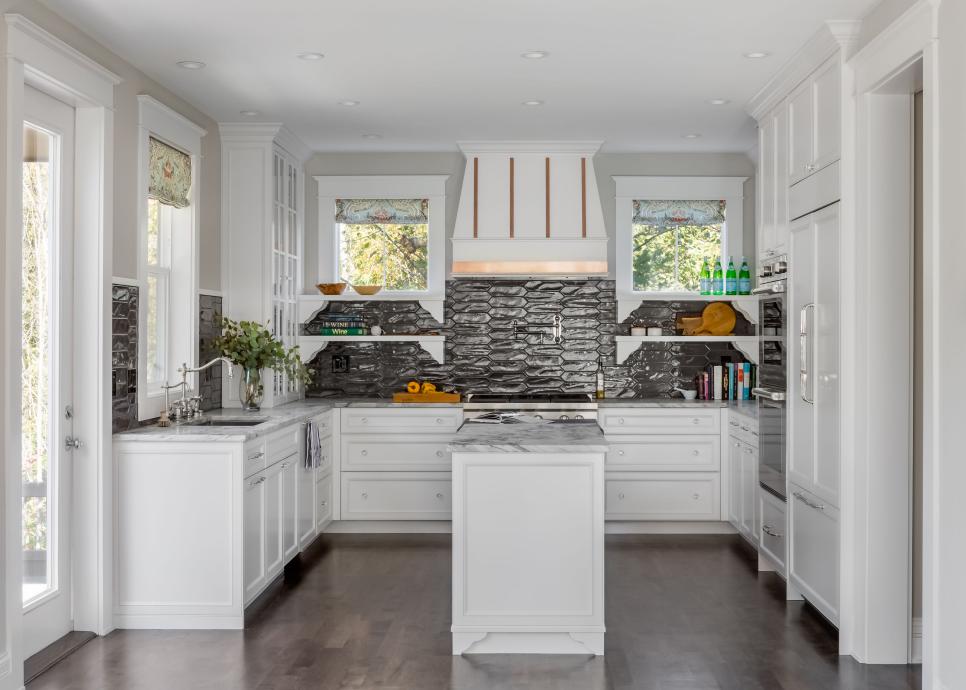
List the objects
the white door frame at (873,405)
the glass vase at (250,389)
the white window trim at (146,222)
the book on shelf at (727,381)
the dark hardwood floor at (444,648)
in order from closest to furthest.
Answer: the dark hardwood floor at (444,648)
the white door frame at (873,405)
the white window trim at (146,222)
the glass vase at (250,389)
the book on shelf at (727,381)

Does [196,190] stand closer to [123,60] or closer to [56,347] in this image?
[123,60]

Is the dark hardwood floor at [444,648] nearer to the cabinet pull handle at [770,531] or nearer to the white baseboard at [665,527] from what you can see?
the cabinet pull handle at [770,531]

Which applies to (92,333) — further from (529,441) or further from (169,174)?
(529,441)

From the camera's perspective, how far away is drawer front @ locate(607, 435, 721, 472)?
607 centimetres

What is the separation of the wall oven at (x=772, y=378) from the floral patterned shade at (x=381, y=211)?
277 cm

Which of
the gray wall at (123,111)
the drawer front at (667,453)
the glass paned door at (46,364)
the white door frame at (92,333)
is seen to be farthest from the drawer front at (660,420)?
the glass paned door at (46,364)

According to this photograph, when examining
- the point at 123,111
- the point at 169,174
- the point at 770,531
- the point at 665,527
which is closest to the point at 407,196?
the point at 169,174

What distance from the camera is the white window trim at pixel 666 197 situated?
6.65 meters

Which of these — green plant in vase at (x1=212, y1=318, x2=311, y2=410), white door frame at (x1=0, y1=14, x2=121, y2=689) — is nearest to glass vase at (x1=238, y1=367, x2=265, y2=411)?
green plant in vase at (x1=212, y1=318, x2=311, y2=410)

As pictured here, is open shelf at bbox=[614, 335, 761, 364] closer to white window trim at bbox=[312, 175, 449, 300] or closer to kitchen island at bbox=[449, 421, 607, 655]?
white window trim at bbox=[312, 175, 449, 300]

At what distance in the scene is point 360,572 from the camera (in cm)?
511

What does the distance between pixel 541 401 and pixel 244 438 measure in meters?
Answer: 2.46

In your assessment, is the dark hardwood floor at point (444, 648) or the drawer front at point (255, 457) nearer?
the dark hardwood floor at point (444, 648)

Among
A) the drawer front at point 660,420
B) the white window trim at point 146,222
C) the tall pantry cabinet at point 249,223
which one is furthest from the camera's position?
the drawer front at point 660,420
